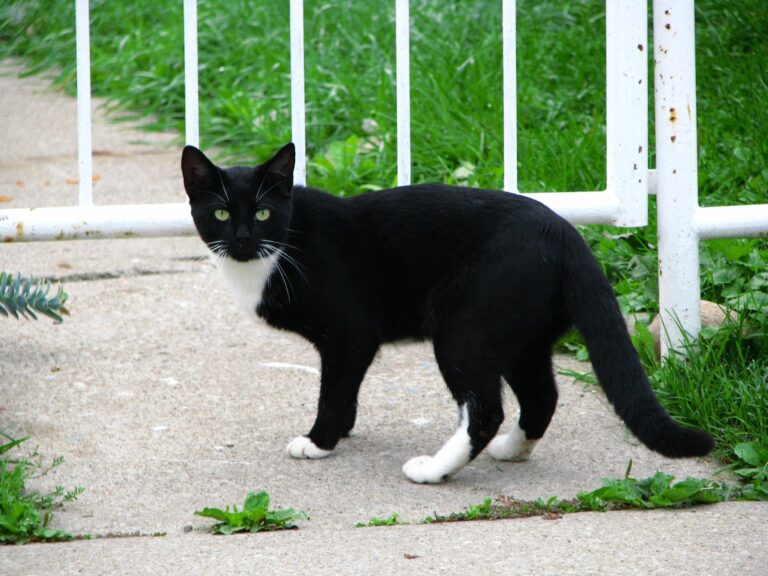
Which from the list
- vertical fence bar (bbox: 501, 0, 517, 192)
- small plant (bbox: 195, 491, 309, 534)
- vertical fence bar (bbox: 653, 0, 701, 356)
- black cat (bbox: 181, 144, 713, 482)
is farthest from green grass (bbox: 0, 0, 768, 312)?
small plant (bbox: 195, 491, 309, 534)

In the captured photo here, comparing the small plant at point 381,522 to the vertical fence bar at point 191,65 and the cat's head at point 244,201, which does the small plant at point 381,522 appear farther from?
the vertical fence bar at point 191,65

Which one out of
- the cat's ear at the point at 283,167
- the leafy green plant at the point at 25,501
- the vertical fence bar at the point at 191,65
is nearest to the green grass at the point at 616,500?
the leafy green plant at the point at 25,501

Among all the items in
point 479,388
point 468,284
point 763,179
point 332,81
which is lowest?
point 479,388

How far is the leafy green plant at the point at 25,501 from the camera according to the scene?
2285 millimetres

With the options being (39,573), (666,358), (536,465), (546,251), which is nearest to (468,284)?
(546,251)

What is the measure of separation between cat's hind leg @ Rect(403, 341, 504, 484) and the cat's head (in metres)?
0.58

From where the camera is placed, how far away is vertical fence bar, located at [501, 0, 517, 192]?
3.29 m

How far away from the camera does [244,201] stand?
2.87 m

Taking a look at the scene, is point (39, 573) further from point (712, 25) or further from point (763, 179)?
point (712, 25)

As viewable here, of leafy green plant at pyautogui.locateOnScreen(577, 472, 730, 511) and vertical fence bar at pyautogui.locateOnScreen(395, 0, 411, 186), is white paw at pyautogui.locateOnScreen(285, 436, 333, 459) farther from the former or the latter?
vertical fence bar at pyautogui.locateOnScreen(395, 0, 411, 186)

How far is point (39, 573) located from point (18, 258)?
267 centimetres

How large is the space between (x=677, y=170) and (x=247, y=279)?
4.35 ft

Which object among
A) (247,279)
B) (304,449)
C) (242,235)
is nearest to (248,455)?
(304,449)

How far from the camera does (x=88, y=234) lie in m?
3.21
